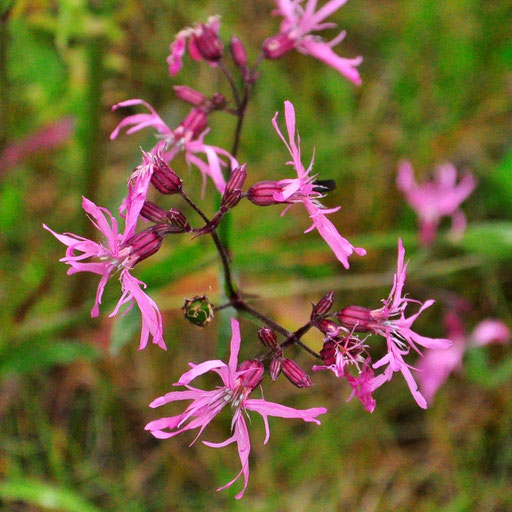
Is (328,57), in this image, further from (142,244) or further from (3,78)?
(3,78)

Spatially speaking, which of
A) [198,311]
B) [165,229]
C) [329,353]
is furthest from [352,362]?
[165,229]

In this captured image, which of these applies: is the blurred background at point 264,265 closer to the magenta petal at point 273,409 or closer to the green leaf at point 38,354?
the green leaf at point 38,354

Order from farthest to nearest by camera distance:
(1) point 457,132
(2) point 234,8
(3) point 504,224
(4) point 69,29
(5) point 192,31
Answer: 1. (2) point 234,8
2. (1) point 457,132
3. (3) point 504,224
4. (4) point 69,29
5. (5) point 192,31

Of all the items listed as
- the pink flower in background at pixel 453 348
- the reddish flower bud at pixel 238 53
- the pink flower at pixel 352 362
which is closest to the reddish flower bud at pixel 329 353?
the pink flower at pixel 352 362

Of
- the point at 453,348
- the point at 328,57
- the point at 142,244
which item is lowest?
the point at 453,348

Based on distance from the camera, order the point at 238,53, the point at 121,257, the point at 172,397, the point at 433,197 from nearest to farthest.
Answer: the point at 172,397, the point at 121,257, the point at 238,53, the point at 433,197

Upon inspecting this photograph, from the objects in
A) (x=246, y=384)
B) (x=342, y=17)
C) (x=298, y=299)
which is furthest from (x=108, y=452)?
(x=342, y=17)

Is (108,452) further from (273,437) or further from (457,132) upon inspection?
(457,132)
